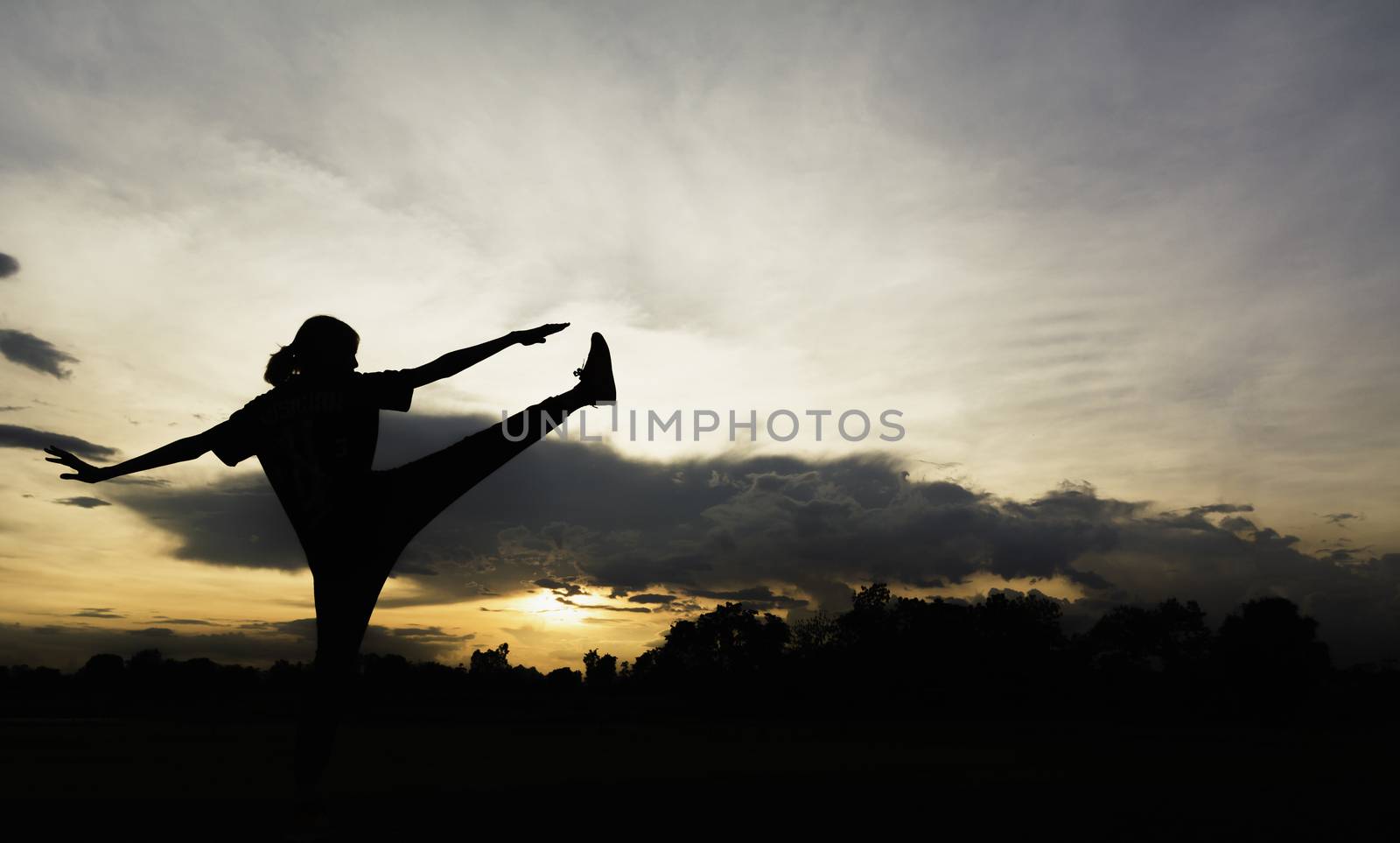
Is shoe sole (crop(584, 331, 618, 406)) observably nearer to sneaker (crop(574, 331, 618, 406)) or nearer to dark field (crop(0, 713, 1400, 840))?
sneaker (crop(574, 331, 618, 406))

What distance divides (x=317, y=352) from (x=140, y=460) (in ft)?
3.18

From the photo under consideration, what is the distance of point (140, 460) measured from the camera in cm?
407

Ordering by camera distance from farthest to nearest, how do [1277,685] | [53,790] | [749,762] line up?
[1277,685]
[749,762]
[53,790]

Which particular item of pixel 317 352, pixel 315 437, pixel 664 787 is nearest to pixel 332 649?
pixel 315 437

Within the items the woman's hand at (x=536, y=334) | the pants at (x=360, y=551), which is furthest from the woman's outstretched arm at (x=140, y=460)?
the woman's hand at (x=536, y=334)

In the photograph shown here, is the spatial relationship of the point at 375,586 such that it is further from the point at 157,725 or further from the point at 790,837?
the point at 157,725

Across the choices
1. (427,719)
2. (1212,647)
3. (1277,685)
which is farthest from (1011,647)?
(427,719)

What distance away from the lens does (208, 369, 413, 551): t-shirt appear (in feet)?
13.1

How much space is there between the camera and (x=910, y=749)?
13.5 meters

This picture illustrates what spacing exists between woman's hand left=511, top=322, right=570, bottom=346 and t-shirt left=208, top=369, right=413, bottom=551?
600 mm

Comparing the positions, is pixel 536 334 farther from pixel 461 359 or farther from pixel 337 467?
pixel 337 467

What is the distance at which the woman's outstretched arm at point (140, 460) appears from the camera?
4074 millimetres

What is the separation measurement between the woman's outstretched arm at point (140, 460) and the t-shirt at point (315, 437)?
10 centimetres

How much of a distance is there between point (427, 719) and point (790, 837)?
15777 mm
